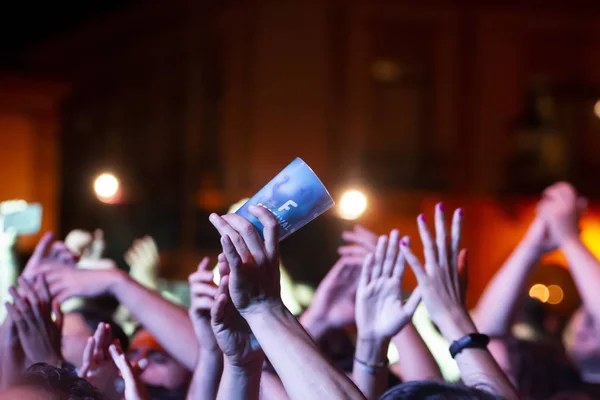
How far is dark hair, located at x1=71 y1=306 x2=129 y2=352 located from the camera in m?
2.82

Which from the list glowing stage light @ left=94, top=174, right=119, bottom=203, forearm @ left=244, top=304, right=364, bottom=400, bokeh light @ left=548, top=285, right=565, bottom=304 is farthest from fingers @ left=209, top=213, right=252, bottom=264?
bokeh light @ left=548, top=285, right=565, bottom=304

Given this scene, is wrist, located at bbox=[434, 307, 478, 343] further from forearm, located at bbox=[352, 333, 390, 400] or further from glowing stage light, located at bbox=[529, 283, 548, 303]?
glowing stage light, located at bbox=[529, 283, 548, 303]

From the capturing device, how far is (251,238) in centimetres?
172

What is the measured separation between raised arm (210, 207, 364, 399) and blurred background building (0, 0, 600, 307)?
9218 mm

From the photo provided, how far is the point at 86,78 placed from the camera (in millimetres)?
15656

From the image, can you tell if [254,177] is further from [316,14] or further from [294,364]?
[294,364]

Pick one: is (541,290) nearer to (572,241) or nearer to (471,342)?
(572,241)

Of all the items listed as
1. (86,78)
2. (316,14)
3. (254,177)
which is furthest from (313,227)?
(86,78)

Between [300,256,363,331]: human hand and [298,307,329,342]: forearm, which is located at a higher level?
[300,256,363,331]: human hand

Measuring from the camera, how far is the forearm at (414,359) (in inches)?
95.8

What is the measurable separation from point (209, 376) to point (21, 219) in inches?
43.9

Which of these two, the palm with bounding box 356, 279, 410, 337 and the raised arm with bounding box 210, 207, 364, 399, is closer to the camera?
the raised arm with bounding box 210, 207, 364, 399

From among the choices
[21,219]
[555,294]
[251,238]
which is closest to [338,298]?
[251,238]

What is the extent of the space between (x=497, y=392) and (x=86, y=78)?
14.5 metres
